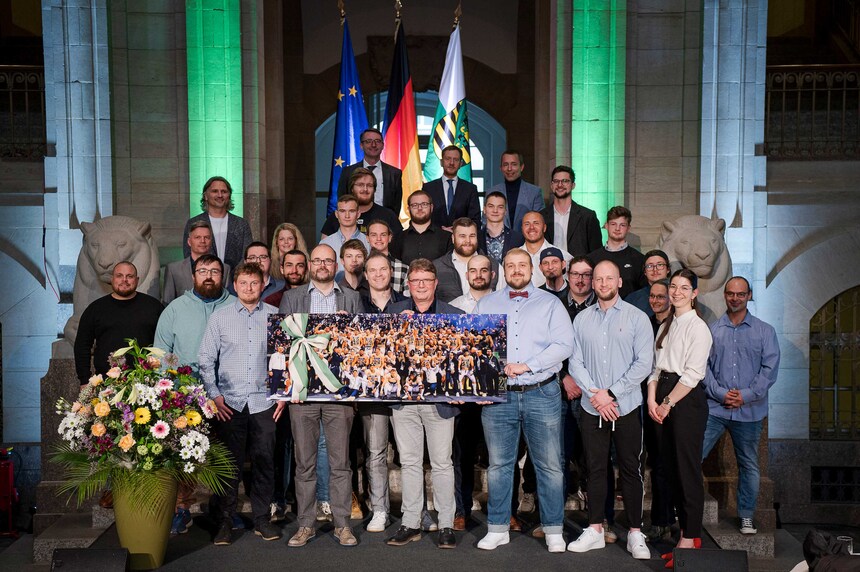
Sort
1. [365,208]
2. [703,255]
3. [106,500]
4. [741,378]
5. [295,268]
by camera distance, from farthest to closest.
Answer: [703,255] → [365,208] → [106,500] → [741,378] → [295,268]

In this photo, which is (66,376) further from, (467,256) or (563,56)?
(563,56)

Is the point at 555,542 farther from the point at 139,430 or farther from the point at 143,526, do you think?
the point at 139,430

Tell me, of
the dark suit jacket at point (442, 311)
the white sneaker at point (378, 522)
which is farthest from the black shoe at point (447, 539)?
the dark suit jacket at point (442, 311)

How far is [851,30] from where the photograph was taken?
13281 mm

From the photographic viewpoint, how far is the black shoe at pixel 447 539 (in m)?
→ 6.84

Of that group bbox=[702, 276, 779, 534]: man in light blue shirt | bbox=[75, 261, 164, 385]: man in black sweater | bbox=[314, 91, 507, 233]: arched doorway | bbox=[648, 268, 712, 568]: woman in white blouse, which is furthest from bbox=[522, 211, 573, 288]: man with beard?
bbox=[314, 91, 507, 233]: arched doorway

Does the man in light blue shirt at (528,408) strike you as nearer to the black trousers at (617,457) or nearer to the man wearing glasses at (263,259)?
the black trousers at (617,457)

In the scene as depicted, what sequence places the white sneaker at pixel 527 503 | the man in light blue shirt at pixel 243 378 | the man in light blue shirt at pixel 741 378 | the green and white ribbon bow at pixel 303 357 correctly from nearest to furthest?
the green and white ribbon bow at pixel 303 357 → the man in light blue shirt at pixel 243 378 → the man in light blue shirt at pixel 741 378 → the white sneaker at pixel 527 503

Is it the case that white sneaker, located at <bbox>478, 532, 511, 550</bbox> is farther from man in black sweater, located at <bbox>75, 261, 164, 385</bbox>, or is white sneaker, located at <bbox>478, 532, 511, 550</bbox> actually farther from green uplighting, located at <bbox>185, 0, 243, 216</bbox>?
green uplighting, located at <bbox>185, 0, 243, 216</bbox>

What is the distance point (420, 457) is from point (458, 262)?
5.25 ft

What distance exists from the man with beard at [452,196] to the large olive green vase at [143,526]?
381 centimetres

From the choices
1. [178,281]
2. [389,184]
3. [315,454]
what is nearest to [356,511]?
[315,454]

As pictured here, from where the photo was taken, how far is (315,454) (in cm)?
696

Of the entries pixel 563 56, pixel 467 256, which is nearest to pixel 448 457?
pixel 467 256
